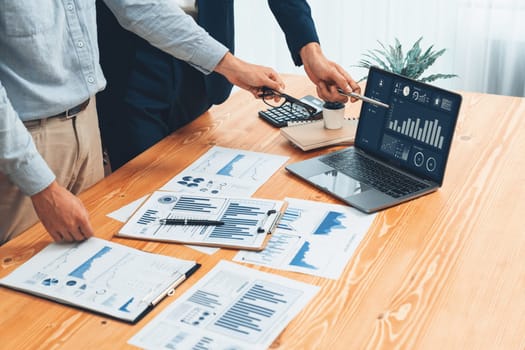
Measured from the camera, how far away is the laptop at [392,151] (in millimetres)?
1582

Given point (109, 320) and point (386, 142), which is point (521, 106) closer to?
point (386, 142)

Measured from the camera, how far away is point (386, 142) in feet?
5.69

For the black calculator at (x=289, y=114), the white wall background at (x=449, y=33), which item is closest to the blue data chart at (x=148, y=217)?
the black calculator at (x=289, y=114)

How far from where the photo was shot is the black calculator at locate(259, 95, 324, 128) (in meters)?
2.02

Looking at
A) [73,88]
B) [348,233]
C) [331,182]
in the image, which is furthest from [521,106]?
[73,88]

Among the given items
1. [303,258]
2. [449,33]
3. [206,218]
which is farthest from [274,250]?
[449,33]

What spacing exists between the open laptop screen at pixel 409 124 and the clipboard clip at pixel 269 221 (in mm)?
376

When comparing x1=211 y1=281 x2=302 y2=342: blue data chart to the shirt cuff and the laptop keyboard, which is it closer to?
the laptop keyboard

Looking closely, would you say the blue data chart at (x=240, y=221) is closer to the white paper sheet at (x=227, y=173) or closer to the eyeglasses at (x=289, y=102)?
the white paper sheet at (x=227, y=173)

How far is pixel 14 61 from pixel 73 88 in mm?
172

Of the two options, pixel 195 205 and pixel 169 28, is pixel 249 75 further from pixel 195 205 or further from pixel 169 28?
pixel 195 205

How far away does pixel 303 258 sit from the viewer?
1375 millimetres

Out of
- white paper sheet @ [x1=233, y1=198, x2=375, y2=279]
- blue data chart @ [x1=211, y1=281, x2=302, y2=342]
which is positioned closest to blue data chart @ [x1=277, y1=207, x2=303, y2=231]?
white paper sheet @ [x1=233, y1=198, x2=375, y2=279]

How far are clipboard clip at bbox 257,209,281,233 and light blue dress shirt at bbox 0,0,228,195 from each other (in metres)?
0.46
